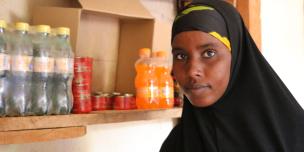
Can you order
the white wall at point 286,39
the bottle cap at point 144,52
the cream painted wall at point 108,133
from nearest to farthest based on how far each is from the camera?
1. the cream painted wall at point 108,133
2. the bottle cap at point 144,52
3. the white wall at point 286,39

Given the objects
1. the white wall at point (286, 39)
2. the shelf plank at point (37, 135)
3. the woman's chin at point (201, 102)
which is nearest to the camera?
the shelf plank at point (37, 135)

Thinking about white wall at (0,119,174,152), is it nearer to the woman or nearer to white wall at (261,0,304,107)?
the woman

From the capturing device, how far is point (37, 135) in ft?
2.85

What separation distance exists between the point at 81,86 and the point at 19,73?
0.21 meters

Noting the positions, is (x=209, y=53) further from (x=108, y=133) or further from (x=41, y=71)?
(x=108, y=133)

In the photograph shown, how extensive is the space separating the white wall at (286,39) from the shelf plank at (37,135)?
1689mm

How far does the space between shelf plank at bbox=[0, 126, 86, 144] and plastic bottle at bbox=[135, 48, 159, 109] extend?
355mm

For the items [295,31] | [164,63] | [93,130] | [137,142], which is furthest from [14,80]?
[295,31]

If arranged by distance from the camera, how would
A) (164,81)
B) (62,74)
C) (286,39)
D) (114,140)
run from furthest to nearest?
1. (286,39)
2. (114,140)
3. (164,81)
4. (62,74)

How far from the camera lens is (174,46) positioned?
3.16 ft

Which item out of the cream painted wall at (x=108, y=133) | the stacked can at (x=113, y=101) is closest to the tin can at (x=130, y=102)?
the stacked can at (x=113, y=101)

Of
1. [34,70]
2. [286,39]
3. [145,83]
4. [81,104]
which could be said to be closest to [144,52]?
[145,83]

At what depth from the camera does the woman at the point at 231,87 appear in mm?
896

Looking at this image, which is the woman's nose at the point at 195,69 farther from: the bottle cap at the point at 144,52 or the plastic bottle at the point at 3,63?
the plastic bottle at the point at 3,63
